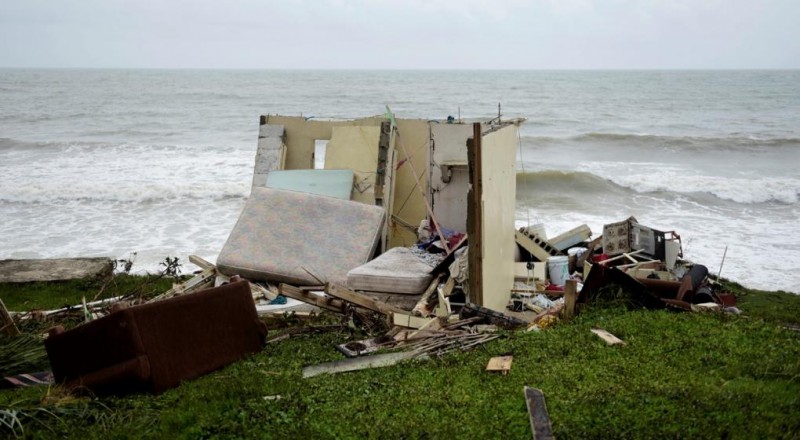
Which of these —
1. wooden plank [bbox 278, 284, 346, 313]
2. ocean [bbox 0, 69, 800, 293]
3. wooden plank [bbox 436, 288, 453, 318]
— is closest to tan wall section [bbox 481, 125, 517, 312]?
wooden plank [bbox 436, 288, 453, 318]

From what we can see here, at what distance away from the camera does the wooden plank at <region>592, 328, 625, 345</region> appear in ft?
21.2

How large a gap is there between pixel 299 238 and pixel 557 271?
3.85 m

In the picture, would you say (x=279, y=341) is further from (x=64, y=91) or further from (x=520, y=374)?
(x=64, y=91)

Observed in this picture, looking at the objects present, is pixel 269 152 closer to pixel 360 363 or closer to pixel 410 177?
pixel 410 177

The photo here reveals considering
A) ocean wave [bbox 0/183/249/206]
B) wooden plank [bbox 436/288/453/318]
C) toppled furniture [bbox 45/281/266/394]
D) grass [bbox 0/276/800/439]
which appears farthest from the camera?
ocean wave [bbox 0/183/249/206]

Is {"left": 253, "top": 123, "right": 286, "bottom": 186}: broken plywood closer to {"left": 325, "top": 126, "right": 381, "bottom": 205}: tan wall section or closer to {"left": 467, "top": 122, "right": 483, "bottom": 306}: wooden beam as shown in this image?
{"left": 325, "top": 126, "right": 381, "bottom": 205}: tan wall section

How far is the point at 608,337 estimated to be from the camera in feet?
21.7

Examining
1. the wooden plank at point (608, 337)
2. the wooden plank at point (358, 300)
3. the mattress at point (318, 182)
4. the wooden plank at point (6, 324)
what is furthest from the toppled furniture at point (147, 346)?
the mattress at point (318, 182)

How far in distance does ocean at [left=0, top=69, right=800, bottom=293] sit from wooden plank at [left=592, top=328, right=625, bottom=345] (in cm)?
787

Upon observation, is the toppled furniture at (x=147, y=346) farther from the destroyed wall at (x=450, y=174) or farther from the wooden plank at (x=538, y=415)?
the destroyed wall at (x=450, y=174)

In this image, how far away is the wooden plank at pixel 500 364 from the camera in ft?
19.7

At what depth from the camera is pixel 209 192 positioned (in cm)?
2228

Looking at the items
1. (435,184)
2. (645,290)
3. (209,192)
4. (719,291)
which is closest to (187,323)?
(645,290)

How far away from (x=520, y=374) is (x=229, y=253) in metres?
5.32
